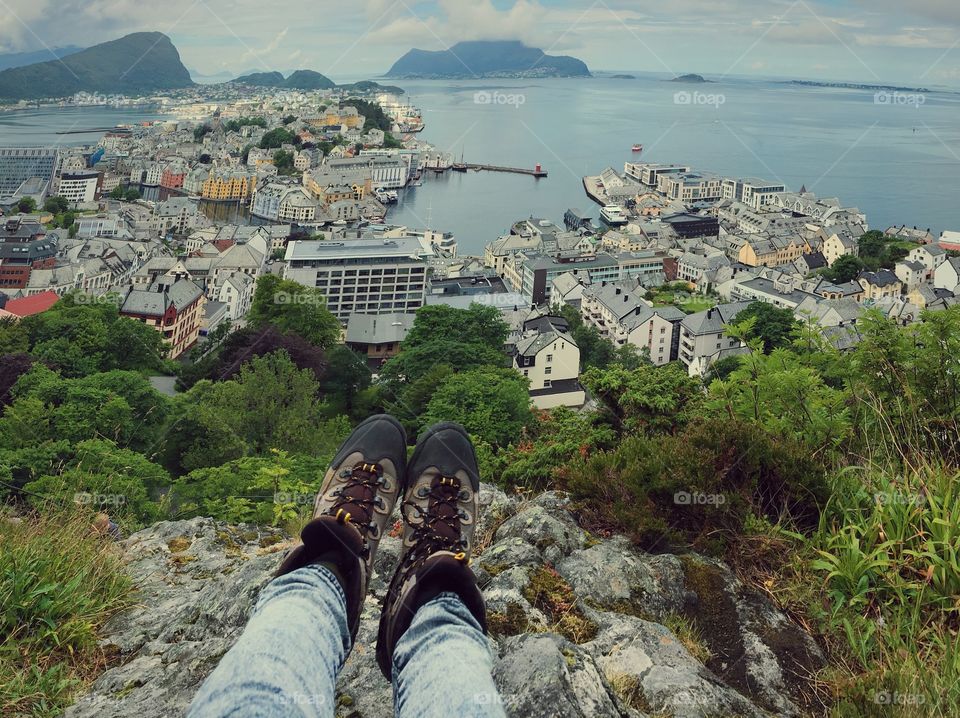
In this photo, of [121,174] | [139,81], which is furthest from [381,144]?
[139,81]

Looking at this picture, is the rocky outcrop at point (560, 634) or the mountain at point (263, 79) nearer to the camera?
the rocky outcrop at point (560, 634)

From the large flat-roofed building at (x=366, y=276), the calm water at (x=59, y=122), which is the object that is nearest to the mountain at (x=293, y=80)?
the calm water at (x=59, y=122)

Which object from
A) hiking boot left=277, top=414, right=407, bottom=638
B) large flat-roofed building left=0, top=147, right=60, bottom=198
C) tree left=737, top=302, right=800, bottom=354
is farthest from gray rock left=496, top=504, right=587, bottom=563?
large flat-roofed building left=0, top=147, right=60, bottom=198

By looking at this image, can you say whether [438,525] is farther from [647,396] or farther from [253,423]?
[253,423]

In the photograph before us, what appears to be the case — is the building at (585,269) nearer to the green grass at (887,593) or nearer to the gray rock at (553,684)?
the green grass at (887,593)

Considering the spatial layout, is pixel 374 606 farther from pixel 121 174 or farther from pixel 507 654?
pixel 121 174

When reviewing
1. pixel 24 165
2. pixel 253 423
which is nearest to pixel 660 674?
pixel 253 423

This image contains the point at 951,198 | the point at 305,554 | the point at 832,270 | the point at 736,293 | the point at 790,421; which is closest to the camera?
the point at 305,554

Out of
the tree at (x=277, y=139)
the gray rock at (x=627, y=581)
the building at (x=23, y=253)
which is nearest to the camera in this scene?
the gray rock at (x=627, y=581)
